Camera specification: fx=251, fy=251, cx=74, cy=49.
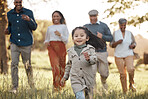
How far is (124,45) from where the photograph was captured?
7.25 meters

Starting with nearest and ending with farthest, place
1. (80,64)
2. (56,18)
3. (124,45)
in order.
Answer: (80,64), (56,18), (124,45)

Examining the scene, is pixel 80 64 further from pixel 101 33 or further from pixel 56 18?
pixel 56 18

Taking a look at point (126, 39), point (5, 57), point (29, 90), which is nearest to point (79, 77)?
point (29, 90)

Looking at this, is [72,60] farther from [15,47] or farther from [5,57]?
[5,57]

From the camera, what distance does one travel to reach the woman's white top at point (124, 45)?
719cm

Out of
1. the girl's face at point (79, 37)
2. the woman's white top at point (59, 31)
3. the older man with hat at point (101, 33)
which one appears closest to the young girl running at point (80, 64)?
the girl's face at point (79, 37)

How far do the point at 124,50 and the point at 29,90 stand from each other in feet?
11.3

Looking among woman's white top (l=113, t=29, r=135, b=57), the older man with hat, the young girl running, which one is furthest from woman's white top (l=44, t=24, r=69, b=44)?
Result: the young girl running

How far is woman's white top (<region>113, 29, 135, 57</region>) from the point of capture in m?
7.19

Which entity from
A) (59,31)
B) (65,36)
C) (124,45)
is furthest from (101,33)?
(59,31)

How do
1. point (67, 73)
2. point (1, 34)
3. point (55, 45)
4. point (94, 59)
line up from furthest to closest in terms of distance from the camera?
point (1, 34)
point (55, 45)
point (67, 73)
point (94, 59)

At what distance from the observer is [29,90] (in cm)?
471

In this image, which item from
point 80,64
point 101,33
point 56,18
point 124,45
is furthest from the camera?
point 124,45

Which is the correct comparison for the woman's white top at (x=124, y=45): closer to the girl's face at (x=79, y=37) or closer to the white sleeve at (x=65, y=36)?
the white sleeve at (x=65, y=36)
